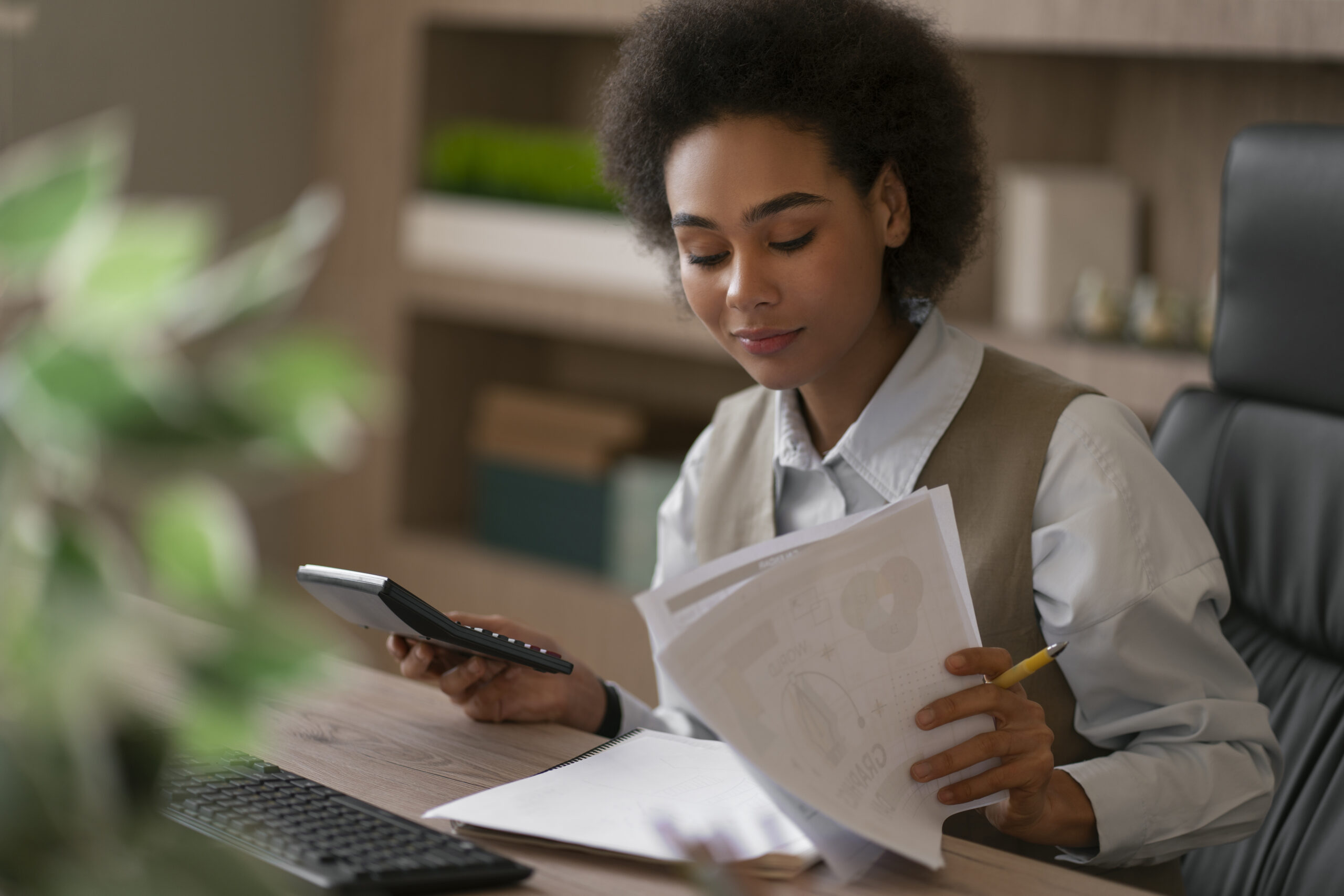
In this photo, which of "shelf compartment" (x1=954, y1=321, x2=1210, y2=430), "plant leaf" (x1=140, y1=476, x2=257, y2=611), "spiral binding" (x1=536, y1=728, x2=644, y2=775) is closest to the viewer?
"plant leaf" (x1=140, y1=476, x2=257, y2=611)

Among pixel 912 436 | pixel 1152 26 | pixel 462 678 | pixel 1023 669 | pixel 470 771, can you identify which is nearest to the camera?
pixel 1023 669

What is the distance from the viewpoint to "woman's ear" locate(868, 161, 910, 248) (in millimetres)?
1226

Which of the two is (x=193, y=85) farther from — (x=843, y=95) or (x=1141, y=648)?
(x=1141, y=648)

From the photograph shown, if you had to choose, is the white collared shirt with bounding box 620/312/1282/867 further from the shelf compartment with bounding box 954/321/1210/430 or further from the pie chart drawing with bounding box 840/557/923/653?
the shelf compartment with bounding box 954/321/1210/430

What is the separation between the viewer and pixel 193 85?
2.70 meters

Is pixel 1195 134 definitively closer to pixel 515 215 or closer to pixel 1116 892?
pixel 515 215

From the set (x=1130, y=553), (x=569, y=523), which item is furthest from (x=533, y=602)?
(x=1130, y=553)

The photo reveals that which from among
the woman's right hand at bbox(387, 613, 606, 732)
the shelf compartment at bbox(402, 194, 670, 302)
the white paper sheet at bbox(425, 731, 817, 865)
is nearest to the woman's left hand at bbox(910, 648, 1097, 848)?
the white paper sheet at bbox(425, 731, 817, 865)

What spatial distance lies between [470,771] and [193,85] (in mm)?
2102

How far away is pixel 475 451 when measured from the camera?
286cm

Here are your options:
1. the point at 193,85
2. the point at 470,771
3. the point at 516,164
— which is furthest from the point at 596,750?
the point at 193,85

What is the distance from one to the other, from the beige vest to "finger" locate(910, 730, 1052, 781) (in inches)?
9.7

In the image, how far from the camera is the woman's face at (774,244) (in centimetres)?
115

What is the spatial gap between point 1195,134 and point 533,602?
1387 millimetres
